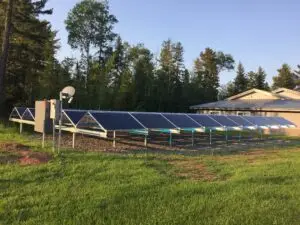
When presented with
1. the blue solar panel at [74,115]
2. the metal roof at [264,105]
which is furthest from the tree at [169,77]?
the blue solar panel at [74,115]

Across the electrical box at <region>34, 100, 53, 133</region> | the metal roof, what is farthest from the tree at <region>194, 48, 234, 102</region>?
the electrical box at <region>34, 100, 53, 133</region>

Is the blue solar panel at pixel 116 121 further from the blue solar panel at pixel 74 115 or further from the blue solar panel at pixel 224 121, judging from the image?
the blue solar panel at pixel 224 121

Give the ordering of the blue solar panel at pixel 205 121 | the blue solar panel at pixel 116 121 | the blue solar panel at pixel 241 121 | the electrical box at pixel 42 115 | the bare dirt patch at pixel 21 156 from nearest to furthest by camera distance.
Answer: the bare dirt patch at pixel 21 156, the electrical box at pixel 42 115, the blue solar panel at pixel 116 121, the blue solar panel at pixel 205 121, the blue solar panel at pixel 241 121

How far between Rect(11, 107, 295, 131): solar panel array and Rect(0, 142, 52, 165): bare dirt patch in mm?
2646

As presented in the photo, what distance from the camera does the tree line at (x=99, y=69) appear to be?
82.2 ft

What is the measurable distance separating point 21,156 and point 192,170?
490 cm

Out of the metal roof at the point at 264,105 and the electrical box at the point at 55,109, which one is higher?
the metal roof at the point at 264,105

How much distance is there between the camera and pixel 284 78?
64.9m

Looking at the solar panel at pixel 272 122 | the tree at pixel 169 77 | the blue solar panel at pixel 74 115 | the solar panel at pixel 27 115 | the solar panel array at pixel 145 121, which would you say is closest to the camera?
the solar panel array at pixel 145 121

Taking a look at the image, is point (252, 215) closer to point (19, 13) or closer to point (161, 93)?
point (19, 13)

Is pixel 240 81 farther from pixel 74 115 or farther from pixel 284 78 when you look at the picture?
pixel 74 115

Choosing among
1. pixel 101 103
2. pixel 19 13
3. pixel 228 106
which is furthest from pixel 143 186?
pixel 228 106

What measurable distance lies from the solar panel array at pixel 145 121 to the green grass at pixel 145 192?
2.73m

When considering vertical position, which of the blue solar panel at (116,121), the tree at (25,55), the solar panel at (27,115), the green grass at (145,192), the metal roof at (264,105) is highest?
the tree at (25,55)
